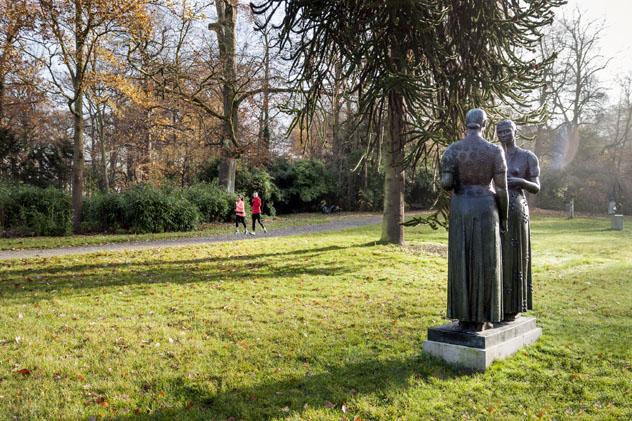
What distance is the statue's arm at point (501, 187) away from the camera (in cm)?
501

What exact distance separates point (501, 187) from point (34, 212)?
61.3 feet

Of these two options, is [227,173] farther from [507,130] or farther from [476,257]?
[476,257]

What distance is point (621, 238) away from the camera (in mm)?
21188

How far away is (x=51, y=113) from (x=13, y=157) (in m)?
7.48

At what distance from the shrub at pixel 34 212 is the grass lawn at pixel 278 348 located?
7.65 metres

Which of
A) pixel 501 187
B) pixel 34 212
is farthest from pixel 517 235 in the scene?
pixel 34 212

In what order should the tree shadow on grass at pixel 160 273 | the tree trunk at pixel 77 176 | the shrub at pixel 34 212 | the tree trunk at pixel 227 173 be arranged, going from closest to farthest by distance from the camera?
the tree shadow on grass at pixel 160 273
the shrub at pixel 34 212
the tree trunk at pixel 77 176
the tree trunk at pixel 227 173

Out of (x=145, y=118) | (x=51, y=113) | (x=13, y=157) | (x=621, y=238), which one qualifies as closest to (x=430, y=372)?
(x=621, y=238)

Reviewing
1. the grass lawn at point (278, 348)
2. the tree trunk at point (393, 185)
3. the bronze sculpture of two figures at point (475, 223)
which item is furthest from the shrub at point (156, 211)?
the bronze sculpture of two figures at point (475, 223)

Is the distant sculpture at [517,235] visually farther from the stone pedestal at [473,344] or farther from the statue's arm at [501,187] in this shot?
the statue's arm at [501,187]

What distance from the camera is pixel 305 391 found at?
15.2 feet

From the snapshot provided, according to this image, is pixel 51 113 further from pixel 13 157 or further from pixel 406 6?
pixel 406 6

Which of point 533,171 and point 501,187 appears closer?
point 501,187

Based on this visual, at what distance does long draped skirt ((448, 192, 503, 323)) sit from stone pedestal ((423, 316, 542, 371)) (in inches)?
8.7
